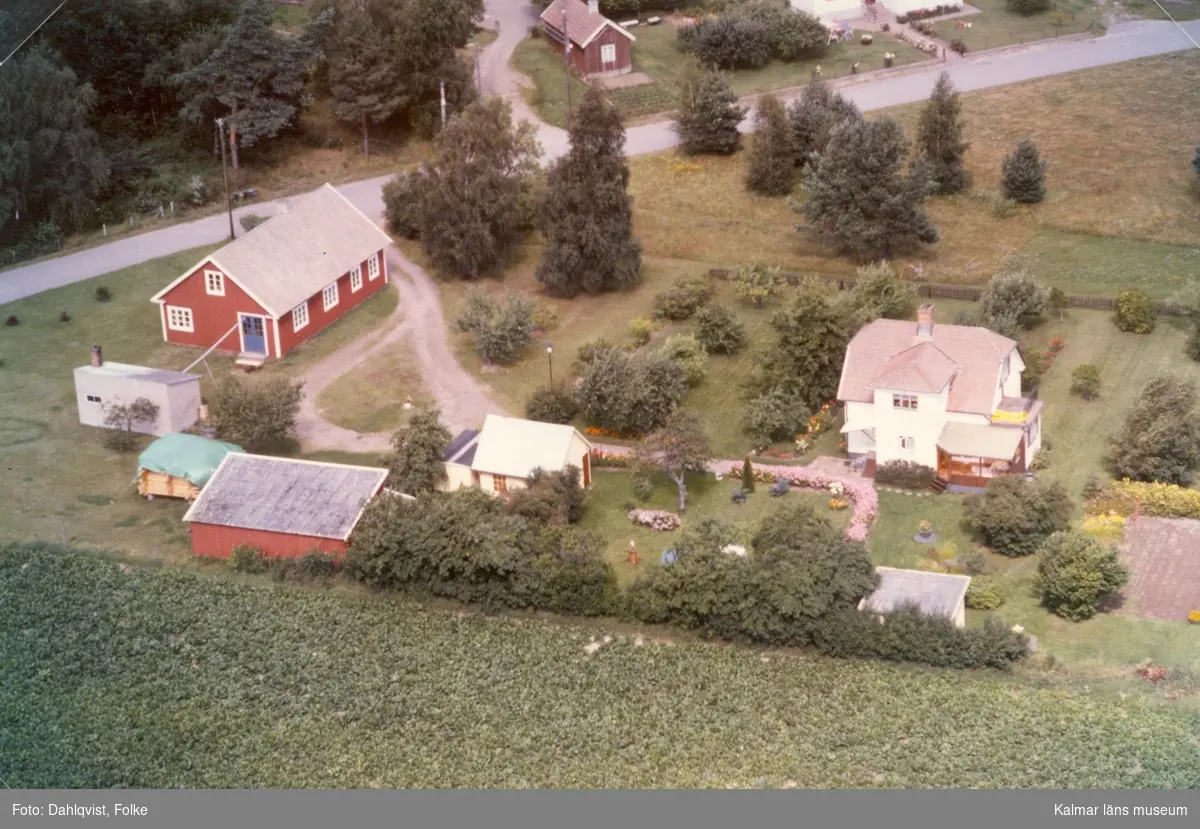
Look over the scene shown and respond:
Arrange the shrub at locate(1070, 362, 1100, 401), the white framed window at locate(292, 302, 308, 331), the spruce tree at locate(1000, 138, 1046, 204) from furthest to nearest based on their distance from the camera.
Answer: the spruce tree at locate(1000, 138, 1046, 204) → the white framed window at locate(292, 302, 308, 331) → the shrub at locate(1070, 362, 1100, 401)

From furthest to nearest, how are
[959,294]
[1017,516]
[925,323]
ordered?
1. [959,294]
2. [925,323]
3. [1017,516]

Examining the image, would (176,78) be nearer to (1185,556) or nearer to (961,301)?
(961,301)

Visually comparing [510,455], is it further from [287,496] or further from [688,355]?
[688,355]

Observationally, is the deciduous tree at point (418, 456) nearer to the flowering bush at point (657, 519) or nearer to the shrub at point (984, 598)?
the flowering bush at point (657, 519)

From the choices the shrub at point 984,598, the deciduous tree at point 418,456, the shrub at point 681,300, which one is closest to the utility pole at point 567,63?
the shrub at point 681,300

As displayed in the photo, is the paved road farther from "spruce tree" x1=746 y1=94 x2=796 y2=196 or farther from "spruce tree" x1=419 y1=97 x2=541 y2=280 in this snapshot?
"spruce tree" x1=419 y1=97 x2=541 y2=280

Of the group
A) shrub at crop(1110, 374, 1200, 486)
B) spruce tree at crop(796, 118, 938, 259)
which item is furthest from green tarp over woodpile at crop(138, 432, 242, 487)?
shrub at crop(1110, 374, 1200, 486)

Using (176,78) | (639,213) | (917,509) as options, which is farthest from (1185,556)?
(176,78)

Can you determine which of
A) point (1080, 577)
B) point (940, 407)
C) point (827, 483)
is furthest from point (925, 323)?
point (1080, 577)
